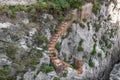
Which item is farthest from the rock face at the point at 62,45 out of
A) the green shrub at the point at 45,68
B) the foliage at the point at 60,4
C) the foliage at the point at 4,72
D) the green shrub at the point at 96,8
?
the foliage at the point at 60,4

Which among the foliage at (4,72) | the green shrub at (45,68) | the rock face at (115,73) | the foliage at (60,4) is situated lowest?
the rock face at (115,73)

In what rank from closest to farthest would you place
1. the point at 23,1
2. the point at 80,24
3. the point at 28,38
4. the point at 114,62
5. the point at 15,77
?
the point at 15,77 → the point at 28,38 → the point at 23,1 → the point at 80,24 → the point at 114,62

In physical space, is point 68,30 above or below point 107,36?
above

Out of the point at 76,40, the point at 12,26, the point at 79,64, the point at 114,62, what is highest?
the point at 12,26

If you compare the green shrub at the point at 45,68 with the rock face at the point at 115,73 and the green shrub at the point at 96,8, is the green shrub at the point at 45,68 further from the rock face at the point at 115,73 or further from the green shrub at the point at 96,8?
the green shrub at the point at 96,8

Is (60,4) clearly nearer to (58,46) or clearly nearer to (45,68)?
(58,46)

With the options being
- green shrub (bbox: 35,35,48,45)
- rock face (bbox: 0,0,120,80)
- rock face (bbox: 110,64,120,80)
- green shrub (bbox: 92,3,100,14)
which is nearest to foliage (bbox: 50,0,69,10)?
rock face (bbox: 0,0,120,80)

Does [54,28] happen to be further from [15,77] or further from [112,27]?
[112,27]

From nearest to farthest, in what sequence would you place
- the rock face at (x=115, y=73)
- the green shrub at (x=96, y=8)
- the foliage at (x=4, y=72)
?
the foliage at (x=4, y=72)
the rock face at (x=115, y=73)
the green shrub at (x=96, y=8)

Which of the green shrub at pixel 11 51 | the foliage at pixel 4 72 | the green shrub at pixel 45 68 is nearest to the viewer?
the foliage at pixel 4 72


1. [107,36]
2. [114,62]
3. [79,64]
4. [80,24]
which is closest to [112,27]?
[107,36]

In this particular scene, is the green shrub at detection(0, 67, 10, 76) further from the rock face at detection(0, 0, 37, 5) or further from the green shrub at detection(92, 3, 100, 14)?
the green shrub at detection(92, 3, 100, 14)
